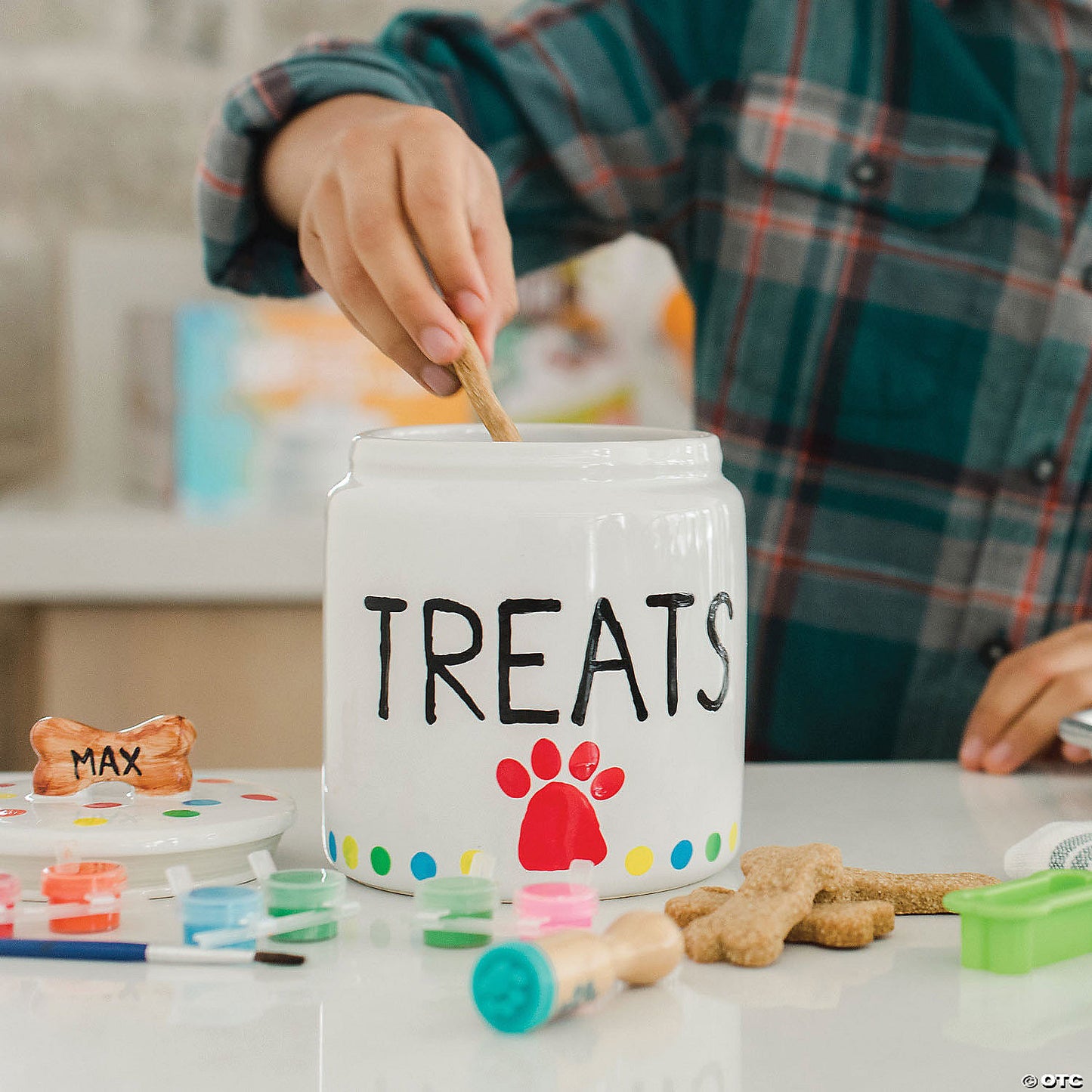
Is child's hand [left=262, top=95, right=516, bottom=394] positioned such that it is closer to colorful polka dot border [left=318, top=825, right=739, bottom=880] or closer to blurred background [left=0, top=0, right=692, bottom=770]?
colorful polka dot border [left=318, top=825, right=739, bottom=880]

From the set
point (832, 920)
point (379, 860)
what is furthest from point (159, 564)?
point (832, 920)

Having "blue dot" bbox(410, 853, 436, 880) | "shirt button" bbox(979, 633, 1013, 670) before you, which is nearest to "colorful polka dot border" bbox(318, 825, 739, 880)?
"blue dot" bbox(410, 853, 436, 880)

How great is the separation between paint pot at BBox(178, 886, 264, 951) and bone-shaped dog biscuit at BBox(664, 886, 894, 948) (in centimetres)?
13

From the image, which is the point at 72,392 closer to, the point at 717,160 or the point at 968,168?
the point at 717,160

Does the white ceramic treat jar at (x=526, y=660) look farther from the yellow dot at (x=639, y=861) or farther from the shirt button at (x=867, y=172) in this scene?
the shirt button at (x=867, y=172)

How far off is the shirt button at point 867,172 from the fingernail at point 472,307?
1.77 feet

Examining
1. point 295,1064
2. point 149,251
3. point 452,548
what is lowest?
point 295,1064

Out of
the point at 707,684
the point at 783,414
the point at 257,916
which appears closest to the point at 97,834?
the point at 257,916

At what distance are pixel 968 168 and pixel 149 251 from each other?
3.67 feet

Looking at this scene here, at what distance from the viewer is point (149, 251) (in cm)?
171

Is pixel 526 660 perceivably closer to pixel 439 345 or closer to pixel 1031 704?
pixel 439 345

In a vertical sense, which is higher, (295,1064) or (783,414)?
(783,414)

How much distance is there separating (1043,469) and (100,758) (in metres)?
0.70

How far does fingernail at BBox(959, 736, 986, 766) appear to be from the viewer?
2.25ft
